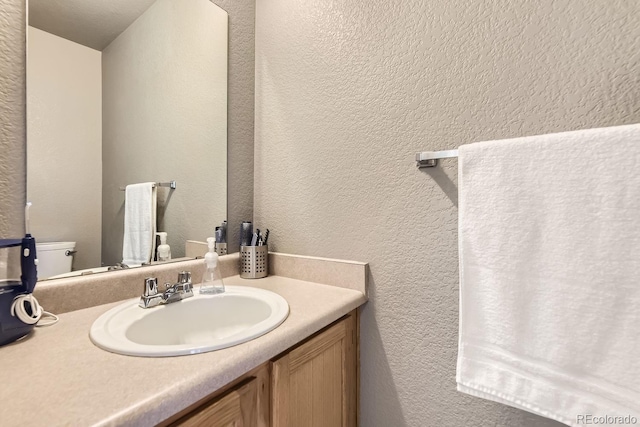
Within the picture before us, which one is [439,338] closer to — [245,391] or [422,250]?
[422,250]

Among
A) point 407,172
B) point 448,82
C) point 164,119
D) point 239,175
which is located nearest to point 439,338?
point 407,172

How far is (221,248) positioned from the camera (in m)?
1.08

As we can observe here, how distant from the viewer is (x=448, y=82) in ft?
2.53

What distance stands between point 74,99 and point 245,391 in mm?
863

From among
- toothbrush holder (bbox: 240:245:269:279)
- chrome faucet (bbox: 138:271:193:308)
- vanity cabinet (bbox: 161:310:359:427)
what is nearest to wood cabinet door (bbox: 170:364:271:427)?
vanity cabinet (bbox: 161:310:359:427)

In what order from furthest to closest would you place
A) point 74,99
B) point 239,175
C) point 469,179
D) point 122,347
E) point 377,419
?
point 239,175
point 377,419
point 74,99
point 469,179
point 122,347

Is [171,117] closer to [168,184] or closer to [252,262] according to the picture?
[168,184]

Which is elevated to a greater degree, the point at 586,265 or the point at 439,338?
the point at 586,265

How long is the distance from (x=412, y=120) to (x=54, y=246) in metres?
1.04

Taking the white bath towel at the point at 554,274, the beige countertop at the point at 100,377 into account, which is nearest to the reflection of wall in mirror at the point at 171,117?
the beige countertop at the point at 100,377

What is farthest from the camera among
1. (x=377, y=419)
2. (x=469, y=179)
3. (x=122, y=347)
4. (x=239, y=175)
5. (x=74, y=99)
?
(x=239, y=175)

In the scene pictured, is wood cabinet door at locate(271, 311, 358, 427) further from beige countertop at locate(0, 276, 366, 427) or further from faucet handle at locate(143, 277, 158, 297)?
faucet handle at locate(143, 277, 158, 297)

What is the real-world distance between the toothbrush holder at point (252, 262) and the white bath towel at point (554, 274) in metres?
0.69

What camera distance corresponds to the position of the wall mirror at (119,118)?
0.71 metres
